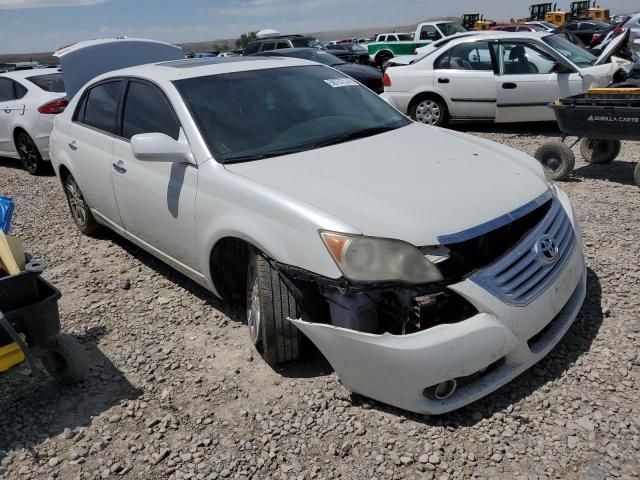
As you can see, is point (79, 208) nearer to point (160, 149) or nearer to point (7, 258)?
point (160, 149)

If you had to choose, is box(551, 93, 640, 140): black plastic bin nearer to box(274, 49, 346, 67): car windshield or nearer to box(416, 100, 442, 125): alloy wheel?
box(416, 100, 442, 125): alloy wheel

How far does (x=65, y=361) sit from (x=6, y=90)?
7009 millimetres

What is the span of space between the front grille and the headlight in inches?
9.1

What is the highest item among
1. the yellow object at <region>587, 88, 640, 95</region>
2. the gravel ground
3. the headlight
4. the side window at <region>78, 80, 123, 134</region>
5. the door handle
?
the side window at <region>78, 80, 123, 134</region>

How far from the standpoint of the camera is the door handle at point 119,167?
12.7 feet

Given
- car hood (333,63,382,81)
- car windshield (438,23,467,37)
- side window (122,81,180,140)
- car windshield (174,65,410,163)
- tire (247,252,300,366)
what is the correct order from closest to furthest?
1. tire (247,252,300,366)
2. car windshield (174,65,410,163)
3. side window (122,81,180,140)
4. car hood (333,63,382,81)
5. car windshield (438,23,467,37)

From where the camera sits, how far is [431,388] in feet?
7.98

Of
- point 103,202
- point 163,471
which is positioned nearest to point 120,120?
point 103,202

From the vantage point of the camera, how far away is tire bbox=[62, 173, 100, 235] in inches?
195

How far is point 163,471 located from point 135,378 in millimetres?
779

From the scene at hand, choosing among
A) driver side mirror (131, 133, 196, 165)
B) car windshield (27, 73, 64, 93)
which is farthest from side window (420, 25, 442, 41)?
driver side mirror (131, 133, 196, 165)

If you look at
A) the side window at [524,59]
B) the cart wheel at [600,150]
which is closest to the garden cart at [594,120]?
the cart wheel at [600,150]

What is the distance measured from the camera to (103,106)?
4.37 m

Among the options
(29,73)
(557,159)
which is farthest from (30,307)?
(29,73)
